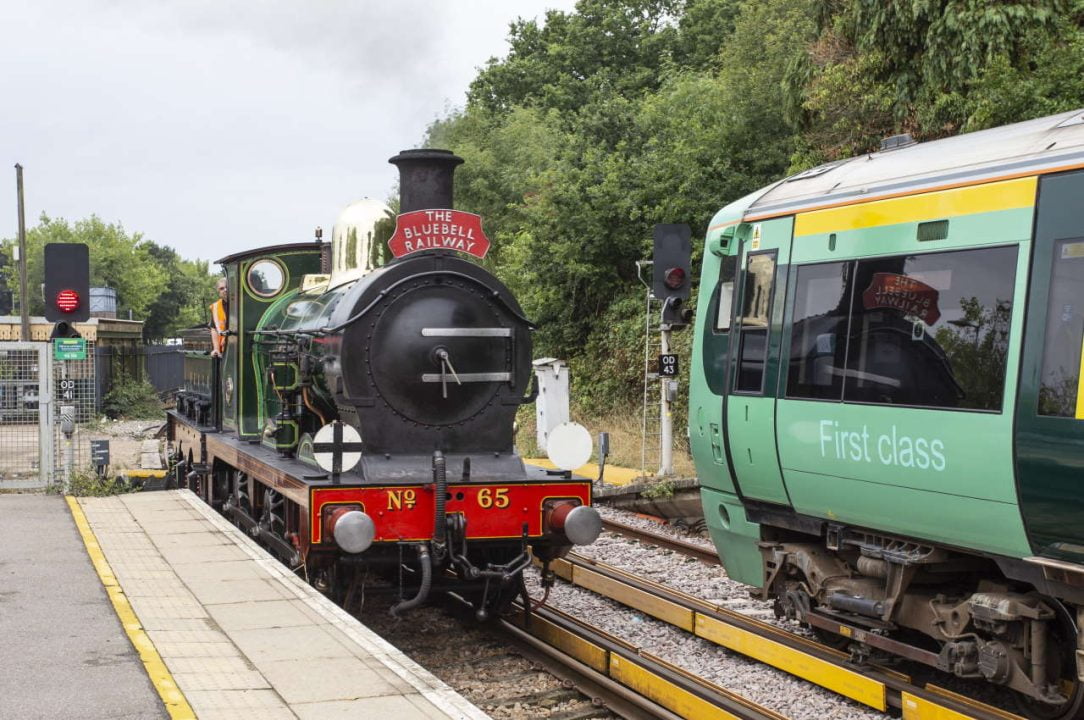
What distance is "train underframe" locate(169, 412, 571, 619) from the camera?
26.6ft

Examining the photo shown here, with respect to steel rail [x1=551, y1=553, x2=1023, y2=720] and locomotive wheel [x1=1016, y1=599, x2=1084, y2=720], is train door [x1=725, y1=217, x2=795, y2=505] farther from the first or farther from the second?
locomotive wheel [x1=1016, y1=599, x2=1084, y2=720]

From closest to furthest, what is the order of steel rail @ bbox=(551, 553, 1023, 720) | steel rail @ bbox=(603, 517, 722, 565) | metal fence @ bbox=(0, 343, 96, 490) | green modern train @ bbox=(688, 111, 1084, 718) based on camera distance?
green modern train @ bbox=(688, 111, 1084, 718) → steel rail @ bbox=(551, 553, 1023, 720) → steel rail @ bbox=(603, 517, 722, 565) → metal fence @ bbox=(0, 343, 96, 490)

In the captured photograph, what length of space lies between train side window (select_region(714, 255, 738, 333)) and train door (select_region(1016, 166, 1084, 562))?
9.17 ft

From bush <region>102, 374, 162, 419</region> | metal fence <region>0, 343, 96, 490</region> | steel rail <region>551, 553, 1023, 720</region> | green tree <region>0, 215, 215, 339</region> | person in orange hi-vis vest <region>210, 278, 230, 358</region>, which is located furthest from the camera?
green tree <region>0, 215, 215, 339</region>

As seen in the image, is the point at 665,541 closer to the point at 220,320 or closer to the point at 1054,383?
the point at 220,320

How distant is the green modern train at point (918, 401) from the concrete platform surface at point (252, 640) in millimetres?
2801

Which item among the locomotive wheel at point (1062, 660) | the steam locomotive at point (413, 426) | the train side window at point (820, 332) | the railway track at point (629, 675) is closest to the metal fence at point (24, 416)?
the steam locomotive at point (413, 426)

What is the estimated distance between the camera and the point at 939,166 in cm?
656

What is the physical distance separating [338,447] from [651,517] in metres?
6.53

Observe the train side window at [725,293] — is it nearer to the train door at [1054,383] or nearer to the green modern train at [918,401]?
the green modern train at [918,401]

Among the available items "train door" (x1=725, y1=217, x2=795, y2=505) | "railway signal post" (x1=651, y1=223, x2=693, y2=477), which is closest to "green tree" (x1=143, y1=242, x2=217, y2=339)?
"railway signal post" (x1=651, y1=223, x2=693, y2=477)

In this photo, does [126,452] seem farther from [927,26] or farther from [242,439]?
[927,26]

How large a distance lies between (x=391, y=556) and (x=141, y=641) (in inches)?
80.8

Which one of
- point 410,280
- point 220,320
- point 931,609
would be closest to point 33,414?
point 220,320
